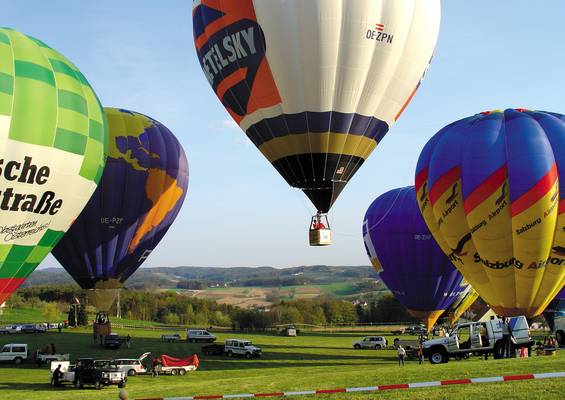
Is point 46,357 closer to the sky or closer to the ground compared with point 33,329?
closer to the ground

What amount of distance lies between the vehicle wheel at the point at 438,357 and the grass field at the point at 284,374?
3.89 feet

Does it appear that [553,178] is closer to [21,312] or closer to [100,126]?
[100,126]

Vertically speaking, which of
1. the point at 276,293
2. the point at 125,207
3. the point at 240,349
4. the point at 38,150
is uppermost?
the point at 38,150

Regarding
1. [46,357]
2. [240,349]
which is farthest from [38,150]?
[240,349]

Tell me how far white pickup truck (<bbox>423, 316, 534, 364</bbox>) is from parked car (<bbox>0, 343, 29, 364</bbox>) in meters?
19.4

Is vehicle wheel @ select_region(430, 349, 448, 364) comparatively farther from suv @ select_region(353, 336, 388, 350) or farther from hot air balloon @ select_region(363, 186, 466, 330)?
suv @ select_region(353, 336, 388, 350)

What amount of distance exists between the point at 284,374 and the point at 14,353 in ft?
48.9

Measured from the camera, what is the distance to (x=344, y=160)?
24.1 m

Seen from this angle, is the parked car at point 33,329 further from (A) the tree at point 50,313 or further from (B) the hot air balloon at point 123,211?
(A) the tree at point 50,313

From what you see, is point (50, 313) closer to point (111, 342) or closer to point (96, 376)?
point (111, 342)

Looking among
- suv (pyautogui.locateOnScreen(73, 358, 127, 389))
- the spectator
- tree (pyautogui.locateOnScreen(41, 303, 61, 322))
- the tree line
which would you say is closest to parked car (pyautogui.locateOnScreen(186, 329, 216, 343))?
the spectator

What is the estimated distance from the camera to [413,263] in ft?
123

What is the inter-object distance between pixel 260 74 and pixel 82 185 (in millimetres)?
7527

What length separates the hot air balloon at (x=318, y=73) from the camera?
74.5 feet
